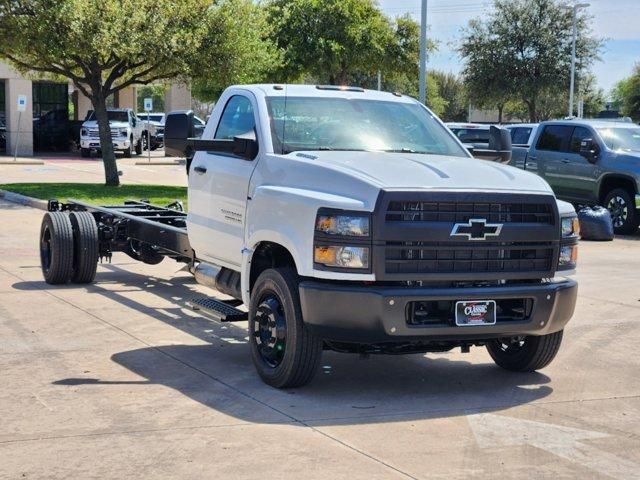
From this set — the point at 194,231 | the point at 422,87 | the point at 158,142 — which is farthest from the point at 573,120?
the point at 158,142

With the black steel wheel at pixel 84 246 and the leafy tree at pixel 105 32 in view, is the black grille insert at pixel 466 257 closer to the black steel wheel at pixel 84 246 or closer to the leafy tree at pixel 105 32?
the black steel wheel at pixel 84 246

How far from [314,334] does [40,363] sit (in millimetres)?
2378

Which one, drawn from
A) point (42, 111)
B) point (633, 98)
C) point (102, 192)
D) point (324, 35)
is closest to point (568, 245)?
point (102, 192)

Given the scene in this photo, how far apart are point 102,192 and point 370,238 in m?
18.0

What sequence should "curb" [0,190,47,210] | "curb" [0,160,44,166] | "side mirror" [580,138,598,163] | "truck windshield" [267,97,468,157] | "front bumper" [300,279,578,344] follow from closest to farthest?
1. "front bumper" [300,279,578,344]
2. "truck windshield" [267,97,468,157]
3. "side mirror" [580,138,598,163]
4. "curb" [0,190,47,210]
5. "curb" [0,160,44,166]

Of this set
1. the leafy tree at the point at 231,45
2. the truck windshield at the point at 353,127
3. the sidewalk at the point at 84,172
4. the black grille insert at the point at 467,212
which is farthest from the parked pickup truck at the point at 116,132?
the black grille insert at the point at 467,212

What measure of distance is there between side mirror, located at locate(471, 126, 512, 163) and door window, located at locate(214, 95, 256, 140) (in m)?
1.90

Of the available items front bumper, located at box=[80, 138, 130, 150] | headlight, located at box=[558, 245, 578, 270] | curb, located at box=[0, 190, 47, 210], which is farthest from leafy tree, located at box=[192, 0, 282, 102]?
front bumper, located at box=[80, 138, 130, 150]

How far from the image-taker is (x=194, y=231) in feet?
28.6

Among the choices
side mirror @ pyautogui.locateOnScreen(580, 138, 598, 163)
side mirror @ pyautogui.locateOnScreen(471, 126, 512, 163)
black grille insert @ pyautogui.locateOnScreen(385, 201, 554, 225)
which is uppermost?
side mirror @ pyautogui.locateOnScreen(471, 126, 512, 163)

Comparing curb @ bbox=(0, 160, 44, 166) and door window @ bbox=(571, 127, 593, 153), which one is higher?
door window @ bbox=(571, 127, 593, 153)

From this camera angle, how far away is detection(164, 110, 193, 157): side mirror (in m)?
8.12

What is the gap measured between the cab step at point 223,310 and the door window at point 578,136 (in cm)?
1268

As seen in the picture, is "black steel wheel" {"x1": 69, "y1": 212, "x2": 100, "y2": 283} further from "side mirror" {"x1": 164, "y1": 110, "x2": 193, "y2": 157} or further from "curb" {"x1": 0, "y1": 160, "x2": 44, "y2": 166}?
"curb" {"x1": 0, "y1": 160, "x2": 44, "y2": 166}
